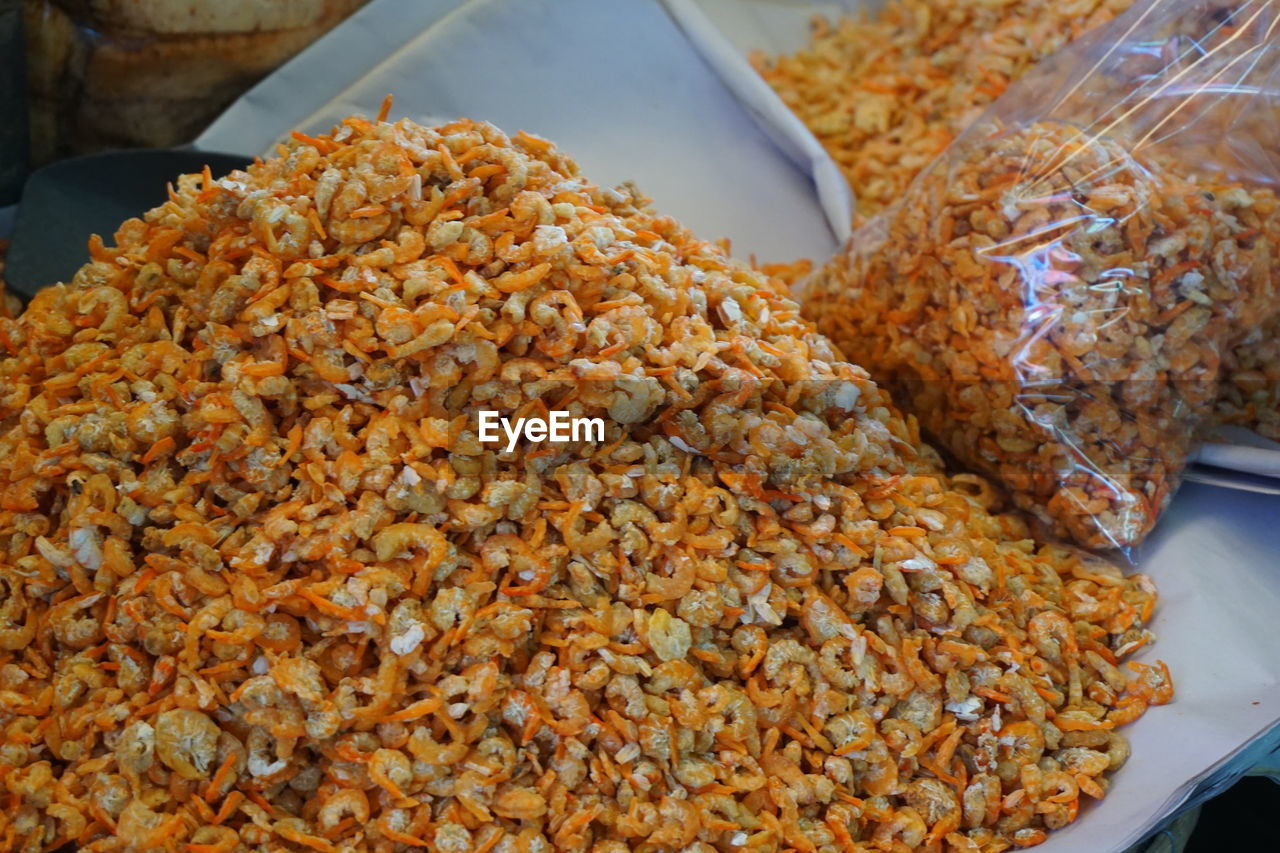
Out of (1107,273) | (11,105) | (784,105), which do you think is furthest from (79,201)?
(1107,273)

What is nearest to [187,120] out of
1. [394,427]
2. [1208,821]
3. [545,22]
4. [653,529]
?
[545,22]

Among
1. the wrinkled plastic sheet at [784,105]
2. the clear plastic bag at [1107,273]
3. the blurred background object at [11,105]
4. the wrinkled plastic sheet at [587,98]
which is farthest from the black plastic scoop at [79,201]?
the clear plastic bag at [1107,273]

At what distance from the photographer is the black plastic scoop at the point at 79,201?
3.96ft

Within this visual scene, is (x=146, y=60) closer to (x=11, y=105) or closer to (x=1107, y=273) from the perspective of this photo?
(x=11, y=105)

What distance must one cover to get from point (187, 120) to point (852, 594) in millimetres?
1231

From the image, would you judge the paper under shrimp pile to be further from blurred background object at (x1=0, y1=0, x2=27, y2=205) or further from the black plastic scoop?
blurred background object at (x1=0, y1=0, x2=27, y2=205)

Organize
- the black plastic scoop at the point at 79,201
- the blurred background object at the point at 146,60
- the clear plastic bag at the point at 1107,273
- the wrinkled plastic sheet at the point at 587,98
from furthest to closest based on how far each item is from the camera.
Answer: the wrinkled plastic sheet at the point at 587,98, the blurred background object at the point at 146,60, the black plastic scoop at the point at 79,201, the clear plastic bag at the point at 1107,273

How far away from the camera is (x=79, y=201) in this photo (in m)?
1.27

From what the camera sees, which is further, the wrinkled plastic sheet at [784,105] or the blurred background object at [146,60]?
the blurred background object at [146,60]

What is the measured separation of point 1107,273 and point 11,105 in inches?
52.8

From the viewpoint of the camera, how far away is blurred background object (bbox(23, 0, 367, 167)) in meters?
1.41

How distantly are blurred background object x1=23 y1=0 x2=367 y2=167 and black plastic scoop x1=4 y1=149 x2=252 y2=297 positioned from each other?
21 centimetres

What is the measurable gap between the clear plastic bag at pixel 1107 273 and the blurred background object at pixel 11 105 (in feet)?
3.72

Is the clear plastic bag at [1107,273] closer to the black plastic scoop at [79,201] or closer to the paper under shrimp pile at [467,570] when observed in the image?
the paper under shrimp pile at [467,570]
